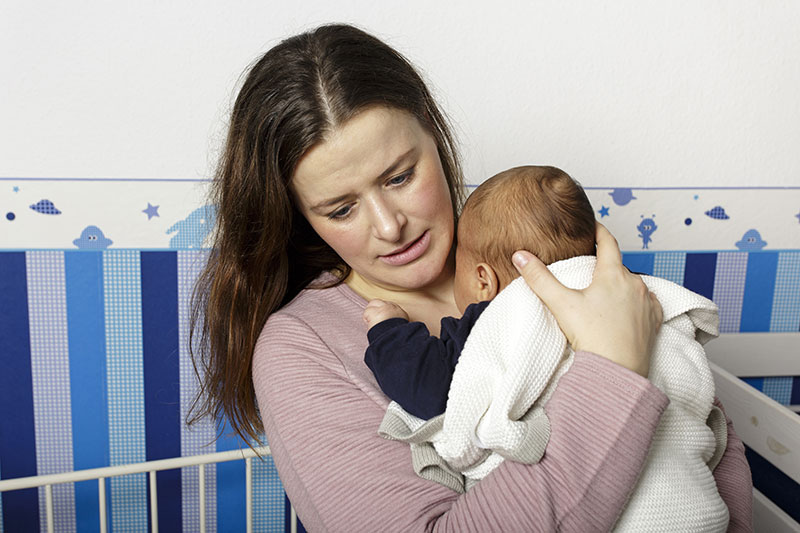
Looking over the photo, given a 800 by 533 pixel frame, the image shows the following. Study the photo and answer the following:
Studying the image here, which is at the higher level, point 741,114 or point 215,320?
point 741,114

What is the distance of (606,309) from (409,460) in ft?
1.05

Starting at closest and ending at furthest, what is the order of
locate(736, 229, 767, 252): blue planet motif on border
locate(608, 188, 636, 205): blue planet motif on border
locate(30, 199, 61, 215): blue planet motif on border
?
locate(30, 199, 61, 215): blue planet motif on border → locate(608, 188, 636, 205): blue planet motif on border → locate(736, 229, 767, 252): blue planet motif on border

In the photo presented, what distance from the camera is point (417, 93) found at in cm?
110

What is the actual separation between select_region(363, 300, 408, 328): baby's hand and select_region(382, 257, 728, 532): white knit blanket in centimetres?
16

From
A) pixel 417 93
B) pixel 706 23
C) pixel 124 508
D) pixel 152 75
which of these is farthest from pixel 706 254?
pixel 124 508

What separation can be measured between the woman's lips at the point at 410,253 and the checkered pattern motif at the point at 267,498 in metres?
0.93

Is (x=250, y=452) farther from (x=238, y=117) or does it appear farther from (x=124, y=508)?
(x=238, y=117)

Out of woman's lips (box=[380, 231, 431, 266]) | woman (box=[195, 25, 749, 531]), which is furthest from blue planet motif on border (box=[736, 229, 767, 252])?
woman's lips (box=[380, 231, 431, 266])

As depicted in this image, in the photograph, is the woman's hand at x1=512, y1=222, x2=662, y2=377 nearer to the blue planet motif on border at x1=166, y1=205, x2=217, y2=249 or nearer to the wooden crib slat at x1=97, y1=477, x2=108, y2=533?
the blue planet motif on border at x1=166, y1=205, x2=217, y2=249

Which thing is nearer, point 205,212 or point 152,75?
point 152,75

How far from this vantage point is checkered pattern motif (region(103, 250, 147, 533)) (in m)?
1.61

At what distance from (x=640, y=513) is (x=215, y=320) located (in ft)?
2.44

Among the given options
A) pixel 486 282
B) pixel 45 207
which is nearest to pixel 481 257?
pixel 486 282

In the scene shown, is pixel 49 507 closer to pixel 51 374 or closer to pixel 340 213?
pixel 51 374
